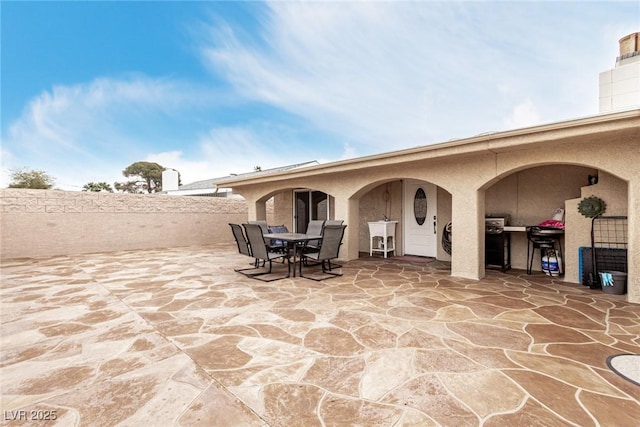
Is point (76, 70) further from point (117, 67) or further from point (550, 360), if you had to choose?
point (550, 360)

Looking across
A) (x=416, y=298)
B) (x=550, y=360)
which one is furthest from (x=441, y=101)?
(x=550, y=360)

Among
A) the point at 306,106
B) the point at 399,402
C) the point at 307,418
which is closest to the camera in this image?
the point at 307,418

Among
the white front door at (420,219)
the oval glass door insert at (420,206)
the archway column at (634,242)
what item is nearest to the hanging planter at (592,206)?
the archway column at (634,242)

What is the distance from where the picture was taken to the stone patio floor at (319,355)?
1.88 metres

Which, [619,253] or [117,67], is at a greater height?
[117,67]

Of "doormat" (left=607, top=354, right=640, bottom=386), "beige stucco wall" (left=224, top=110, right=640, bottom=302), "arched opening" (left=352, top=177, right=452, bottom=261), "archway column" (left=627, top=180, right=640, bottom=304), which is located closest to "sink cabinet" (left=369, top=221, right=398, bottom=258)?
"arched opening" (left=352, top=177, right=452, bottom=261)

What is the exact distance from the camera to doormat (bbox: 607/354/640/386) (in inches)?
88.0

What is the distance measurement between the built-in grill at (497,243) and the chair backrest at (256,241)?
4918 mm

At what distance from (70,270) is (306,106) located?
1206 cm

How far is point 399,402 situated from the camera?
6.43 feet

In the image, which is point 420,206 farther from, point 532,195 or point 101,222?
point 101,222

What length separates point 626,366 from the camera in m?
2.39

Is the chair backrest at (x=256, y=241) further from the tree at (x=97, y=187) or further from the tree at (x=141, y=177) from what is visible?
the tree at (x=141, y=177)

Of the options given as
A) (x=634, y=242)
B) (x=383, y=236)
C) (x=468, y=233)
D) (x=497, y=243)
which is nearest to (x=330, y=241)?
(x=468, y=233)
